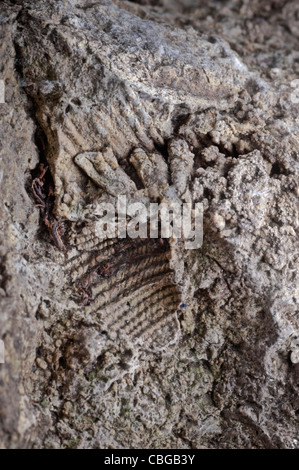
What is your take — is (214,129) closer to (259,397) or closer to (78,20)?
(78,20)

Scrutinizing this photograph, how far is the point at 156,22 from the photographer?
89.9 inches

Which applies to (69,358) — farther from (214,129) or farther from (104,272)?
(214,129)

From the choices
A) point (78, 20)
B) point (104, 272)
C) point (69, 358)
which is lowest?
point (69, 358)

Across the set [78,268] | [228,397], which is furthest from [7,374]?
[228,397]

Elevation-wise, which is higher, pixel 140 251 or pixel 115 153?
pixel 115 153

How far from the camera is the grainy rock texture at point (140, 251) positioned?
1.81 meters

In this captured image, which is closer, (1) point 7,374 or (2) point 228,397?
(1) point 7,374

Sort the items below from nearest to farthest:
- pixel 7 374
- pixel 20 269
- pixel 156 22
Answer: pixel 7 374 → pixel 20 269 → pixel 156 22

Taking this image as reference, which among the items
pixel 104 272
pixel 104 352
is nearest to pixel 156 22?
pixel 104 272

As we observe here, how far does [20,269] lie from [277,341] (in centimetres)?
109

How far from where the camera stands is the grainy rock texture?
1.81 meters

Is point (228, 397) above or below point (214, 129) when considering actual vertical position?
below

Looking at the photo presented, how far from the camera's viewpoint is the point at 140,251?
194 cm

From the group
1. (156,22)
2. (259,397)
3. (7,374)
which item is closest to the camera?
(7,374)
